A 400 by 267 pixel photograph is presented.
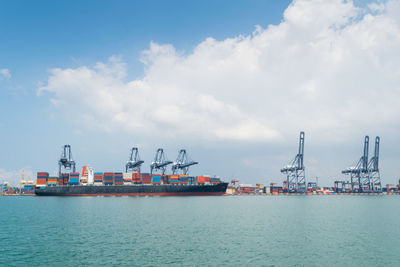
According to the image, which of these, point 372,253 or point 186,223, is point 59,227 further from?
point 372,253

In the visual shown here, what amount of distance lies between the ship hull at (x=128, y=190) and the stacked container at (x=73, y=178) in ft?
11.9

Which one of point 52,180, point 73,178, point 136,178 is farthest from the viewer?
point 136,178

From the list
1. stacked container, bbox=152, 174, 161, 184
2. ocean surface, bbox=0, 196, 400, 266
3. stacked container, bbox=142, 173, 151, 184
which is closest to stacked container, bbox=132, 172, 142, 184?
stacked container, bbox=142, 173, 151, 184

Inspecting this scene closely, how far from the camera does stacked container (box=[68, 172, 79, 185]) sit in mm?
140875

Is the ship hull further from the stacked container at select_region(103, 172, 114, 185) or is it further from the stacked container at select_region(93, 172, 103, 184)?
the stacked container at select_region(93, 172, 103, 184)

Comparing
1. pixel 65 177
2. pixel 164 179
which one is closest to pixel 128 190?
pixel 164 179

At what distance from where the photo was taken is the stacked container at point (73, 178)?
141 m

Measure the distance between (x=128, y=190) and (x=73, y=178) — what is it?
29157 mm

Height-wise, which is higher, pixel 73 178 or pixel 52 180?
pixel 73 178

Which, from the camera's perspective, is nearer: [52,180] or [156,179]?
[52,180]

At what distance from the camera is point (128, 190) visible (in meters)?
139

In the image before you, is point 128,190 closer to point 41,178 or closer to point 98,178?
point 98,178

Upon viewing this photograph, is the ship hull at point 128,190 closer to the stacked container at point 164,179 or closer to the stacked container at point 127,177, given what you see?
the stacked container at point 127,177

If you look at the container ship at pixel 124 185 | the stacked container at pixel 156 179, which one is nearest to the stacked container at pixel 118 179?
the container ship at pixel 124 185
